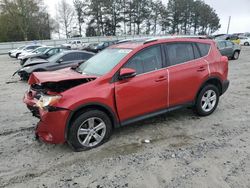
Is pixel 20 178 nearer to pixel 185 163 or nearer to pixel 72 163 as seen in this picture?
pixel 72 163

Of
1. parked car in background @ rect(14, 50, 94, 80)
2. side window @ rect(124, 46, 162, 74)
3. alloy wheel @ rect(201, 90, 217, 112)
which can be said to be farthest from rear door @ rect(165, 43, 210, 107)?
parked car in background @ rect(14, 50, 94, 80)

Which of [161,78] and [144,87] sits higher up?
[161,78]

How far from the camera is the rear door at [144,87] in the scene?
4156 millimetres

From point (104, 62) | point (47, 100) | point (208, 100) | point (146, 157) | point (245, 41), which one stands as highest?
point (104, 62)

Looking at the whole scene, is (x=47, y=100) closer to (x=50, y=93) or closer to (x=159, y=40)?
(x=50, y=93)

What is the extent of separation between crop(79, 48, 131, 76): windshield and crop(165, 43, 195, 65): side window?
2.95ft

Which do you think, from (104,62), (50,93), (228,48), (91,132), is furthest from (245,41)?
(50,93)

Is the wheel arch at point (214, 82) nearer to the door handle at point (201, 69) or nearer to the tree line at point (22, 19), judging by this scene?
the door handle at point (201, 69)

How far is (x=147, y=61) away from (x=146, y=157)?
1.75 m

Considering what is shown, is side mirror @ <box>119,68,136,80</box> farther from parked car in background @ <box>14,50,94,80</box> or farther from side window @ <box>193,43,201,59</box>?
parked car in background @ <box>14,50,94,80</box>

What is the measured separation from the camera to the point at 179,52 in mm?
4938

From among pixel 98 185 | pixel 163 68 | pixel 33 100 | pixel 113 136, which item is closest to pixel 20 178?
pixel 98 185

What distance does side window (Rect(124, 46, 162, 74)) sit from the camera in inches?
171

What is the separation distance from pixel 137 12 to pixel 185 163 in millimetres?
57530
